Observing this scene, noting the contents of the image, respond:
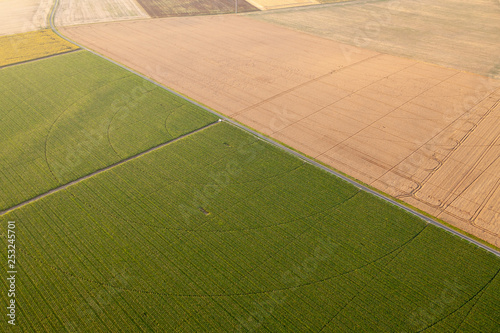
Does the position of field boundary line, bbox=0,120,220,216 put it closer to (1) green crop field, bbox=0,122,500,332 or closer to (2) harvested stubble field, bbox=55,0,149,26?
(1) green crop field, bbox=0,122,500,332

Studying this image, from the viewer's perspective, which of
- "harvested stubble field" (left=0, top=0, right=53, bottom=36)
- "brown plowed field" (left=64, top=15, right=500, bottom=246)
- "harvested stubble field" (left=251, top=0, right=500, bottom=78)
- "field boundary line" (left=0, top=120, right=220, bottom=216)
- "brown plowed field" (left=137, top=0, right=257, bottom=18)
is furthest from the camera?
"brown plowed field" (left=137, top=0, right=257, bottom=18)

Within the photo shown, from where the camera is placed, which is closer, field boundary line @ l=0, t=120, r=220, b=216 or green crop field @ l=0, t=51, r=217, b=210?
field boundary line @ l=0, t=120, r=220, b=216

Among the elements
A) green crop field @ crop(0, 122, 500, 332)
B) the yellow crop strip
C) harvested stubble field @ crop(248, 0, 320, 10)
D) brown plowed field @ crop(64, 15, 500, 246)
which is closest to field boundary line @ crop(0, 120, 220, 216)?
green crop field @ crop(0, 122, 500, 332)

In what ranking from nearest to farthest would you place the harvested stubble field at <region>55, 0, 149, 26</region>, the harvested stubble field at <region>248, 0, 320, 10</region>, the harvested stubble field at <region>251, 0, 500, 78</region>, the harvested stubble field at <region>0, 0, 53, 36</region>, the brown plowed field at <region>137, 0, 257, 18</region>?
the harvested stubble field at <region>251, 0, 500, 78</region>
the harvested stubble field at <region>0, 0, 53, 36</region>
the harvested stubble field at <region>55, 0, 149, 26</region>
the brown plowed field at <region>137, 0, 257, 18</region>
the harvested stubble field at <region>248, 0, 320, 10</region>

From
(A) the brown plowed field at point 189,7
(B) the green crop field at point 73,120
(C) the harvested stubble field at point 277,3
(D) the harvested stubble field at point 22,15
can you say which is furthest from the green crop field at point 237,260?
(C) the harvested stubble field at point 277,3

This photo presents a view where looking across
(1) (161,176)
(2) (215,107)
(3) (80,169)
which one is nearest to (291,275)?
(1) (161,176)

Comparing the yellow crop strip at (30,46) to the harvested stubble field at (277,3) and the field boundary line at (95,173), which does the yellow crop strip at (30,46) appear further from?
the harvested stubble field at (277,3)
